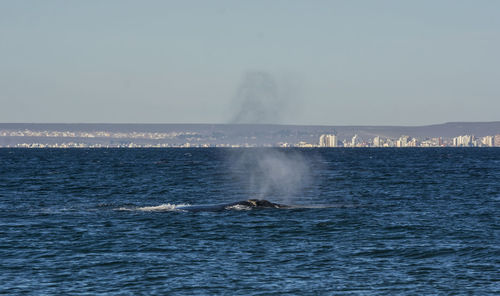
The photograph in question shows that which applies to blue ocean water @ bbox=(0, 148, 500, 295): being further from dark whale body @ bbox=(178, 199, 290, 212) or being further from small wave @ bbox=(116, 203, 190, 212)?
dark whale body @ bbox=(178, 199, 290, 212)

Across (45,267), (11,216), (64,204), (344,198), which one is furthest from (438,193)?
(45,267)

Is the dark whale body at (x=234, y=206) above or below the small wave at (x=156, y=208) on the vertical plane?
above

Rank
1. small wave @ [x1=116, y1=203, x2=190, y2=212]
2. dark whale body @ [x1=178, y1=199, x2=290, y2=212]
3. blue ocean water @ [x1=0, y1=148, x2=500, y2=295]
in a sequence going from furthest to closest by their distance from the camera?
small wave @ [x1=116, y1=203, x2=190, y2=212] → dark whale body @ [x1=178, y1=199, x2=290, y2=212] → blue ocean water @ [x1=0, y1=148, x2=500, y2=295]

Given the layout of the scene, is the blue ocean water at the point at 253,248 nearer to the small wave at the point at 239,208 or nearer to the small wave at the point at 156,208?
the small wave at the point at 156,208

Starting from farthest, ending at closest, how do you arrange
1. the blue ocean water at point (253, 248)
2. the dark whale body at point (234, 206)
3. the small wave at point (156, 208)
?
the small wave at point (156, 208)
the dark whale body at point (234, 206)
the blue ocean water at point (253, 248)

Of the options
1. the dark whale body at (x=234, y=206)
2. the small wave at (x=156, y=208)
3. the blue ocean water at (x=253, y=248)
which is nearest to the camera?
the blue ocean water at (x=253, y=248)

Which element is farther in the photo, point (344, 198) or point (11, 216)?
point (344, 198)

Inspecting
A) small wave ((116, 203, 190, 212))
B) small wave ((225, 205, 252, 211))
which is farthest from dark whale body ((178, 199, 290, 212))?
small wave ((116, 203, 190, 212))

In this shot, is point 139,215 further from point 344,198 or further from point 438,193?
point 438,193

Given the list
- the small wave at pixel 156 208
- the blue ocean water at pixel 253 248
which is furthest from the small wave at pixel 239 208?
the small wave at pixel 156 208

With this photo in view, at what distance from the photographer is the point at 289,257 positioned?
32.3 meters

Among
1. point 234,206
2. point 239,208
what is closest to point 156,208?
point 234,206

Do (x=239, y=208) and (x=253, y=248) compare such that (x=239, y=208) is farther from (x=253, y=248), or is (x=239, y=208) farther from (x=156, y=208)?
(x=253, y=248)

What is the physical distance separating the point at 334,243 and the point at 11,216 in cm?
2289
